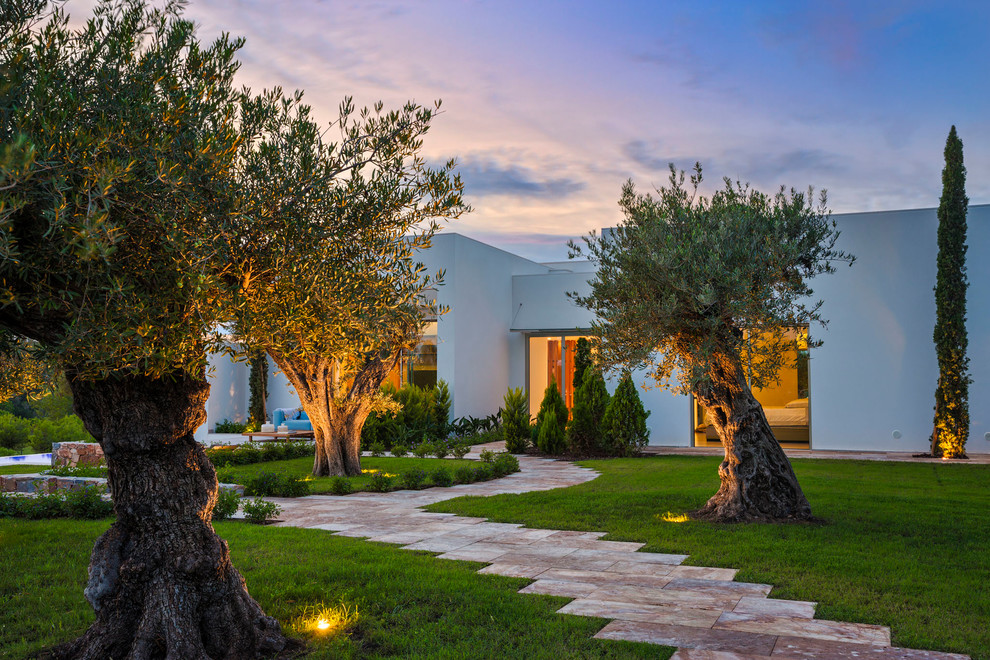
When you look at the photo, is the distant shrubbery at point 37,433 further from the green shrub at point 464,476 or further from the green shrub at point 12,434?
the green shrub at point 464,476

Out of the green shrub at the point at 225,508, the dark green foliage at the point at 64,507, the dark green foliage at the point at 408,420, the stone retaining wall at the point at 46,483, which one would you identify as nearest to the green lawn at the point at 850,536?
the green shrub at the point at 225,508

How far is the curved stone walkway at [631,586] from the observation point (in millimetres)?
4145

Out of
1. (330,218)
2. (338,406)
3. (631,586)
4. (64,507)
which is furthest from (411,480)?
(330,218)

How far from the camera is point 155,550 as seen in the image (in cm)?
396

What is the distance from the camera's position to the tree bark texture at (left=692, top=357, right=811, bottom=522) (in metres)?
7.98

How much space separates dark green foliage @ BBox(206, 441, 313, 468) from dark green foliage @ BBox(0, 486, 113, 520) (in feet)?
15.9

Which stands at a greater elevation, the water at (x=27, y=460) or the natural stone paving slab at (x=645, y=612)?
the natural stone paving slab at (x=645, y=612)

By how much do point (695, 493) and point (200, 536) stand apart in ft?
24.2

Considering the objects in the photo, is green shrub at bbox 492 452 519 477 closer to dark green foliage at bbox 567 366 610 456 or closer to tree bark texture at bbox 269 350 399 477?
tree bark texture at bbox 269 350 399 477

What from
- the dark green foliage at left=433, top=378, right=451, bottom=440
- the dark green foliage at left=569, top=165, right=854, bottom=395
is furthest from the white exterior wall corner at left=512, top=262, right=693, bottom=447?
the dark green foliage at left=569, top=165, right=854, bottom=395

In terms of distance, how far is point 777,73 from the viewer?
12.1 meters

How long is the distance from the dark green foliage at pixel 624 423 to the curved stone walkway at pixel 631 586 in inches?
284

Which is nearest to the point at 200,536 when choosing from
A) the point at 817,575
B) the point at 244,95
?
the point at 244,95

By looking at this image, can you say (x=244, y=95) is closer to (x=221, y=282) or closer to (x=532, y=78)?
(x=221, y=282)
